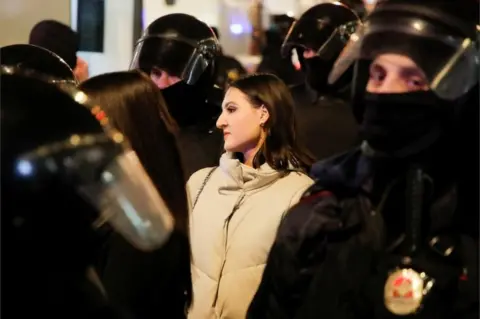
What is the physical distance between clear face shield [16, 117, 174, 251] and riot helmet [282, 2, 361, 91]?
2.08 meters

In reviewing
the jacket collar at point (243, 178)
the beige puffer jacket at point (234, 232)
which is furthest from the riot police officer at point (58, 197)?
the jacket collar at point (243, 178)

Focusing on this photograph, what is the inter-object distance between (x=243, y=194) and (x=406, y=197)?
0.82 metres

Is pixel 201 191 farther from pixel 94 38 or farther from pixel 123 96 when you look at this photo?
pixel 94 38

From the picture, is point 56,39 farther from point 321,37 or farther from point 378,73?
point 378,73

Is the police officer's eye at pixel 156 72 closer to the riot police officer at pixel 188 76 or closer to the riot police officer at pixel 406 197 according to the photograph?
the riot police officer at pixel 188 76

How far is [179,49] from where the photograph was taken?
9.61 feet

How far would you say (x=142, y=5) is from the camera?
477 cm

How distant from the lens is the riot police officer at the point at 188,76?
262cm

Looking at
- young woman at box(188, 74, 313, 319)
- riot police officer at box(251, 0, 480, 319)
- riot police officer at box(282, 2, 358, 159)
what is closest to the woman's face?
young woman at box(188, 74, 313, 319)

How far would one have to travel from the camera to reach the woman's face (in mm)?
2301

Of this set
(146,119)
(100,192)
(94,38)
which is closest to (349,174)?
(146,119)

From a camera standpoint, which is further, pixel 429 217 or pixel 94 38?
pixel 94 38

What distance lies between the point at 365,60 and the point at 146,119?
0.49 meters

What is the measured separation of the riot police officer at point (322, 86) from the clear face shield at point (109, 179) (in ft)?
5.67
